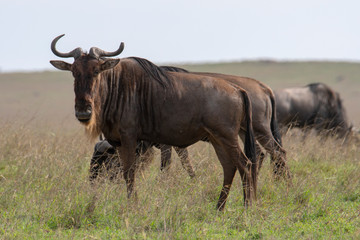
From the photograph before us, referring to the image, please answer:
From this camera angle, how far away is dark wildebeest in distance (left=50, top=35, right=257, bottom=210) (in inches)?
247

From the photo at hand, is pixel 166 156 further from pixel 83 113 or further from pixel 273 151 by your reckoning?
pixel 83 113

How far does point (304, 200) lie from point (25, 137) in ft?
15.9

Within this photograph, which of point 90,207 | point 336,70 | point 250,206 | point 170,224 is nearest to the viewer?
point 170,224

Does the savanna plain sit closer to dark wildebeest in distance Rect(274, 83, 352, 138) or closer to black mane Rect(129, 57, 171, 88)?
black mane Rect(129, 57, 171, 88)

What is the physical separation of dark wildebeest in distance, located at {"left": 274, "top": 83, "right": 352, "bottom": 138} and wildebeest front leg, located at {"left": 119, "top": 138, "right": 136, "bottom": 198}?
8.20 meters

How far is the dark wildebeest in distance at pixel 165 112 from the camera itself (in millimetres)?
6281

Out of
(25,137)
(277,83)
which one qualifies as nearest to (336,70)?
(277,83)

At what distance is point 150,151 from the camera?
7754mm

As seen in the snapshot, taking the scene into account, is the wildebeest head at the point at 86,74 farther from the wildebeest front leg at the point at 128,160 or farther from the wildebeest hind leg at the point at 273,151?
the wildebeest hind leg at the point at 273,151

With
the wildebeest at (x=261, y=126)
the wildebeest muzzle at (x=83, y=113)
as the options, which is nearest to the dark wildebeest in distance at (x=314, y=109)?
the wildebeest at (x=261, y=126)

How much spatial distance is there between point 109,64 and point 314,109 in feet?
30.4

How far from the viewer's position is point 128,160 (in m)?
6.32

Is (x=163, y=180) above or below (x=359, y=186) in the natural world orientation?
above

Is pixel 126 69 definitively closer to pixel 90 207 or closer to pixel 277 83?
pixel 90 207
